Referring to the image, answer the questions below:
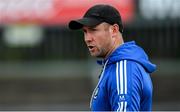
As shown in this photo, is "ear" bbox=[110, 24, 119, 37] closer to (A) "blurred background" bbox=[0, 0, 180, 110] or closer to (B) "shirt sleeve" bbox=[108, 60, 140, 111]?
(B) "shirt sleeve" bbox=[108, 60, 140, 111]

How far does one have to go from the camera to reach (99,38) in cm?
442

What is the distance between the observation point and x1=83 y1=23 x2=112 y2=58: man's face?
441cm

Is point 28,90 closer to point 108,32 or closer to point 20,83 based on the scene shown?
point 20,83

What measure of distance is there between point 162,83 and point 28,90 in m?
3.57

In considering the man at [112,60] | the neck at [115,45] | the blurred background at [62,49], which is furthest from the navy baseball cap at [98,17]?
the blurred background at [62,49]

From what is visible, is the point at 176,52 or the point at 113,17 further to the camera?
the point at 176,52

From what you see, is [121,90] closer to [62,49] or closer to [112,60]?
[112,60]

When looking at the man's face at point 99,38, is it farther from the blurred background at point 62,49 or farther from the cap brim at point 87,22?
the blurred background at point 62,49

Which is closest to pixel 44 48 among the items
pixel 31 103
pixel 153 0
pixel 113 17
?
pixel 31 103

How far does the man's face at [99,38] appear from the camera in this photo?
14.5 ft

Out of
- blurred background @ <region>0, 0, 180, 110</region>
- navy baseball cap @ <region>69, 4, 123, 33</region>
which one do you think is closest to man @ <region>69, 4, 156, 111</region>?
navy baseball cap @ <region>69, 4, 123, 33</region>

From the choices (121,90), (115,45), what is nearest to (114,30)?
(115,45)

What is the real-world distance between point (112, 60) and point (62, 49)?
48.8 feet

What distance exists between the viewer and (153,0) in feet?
62.4
